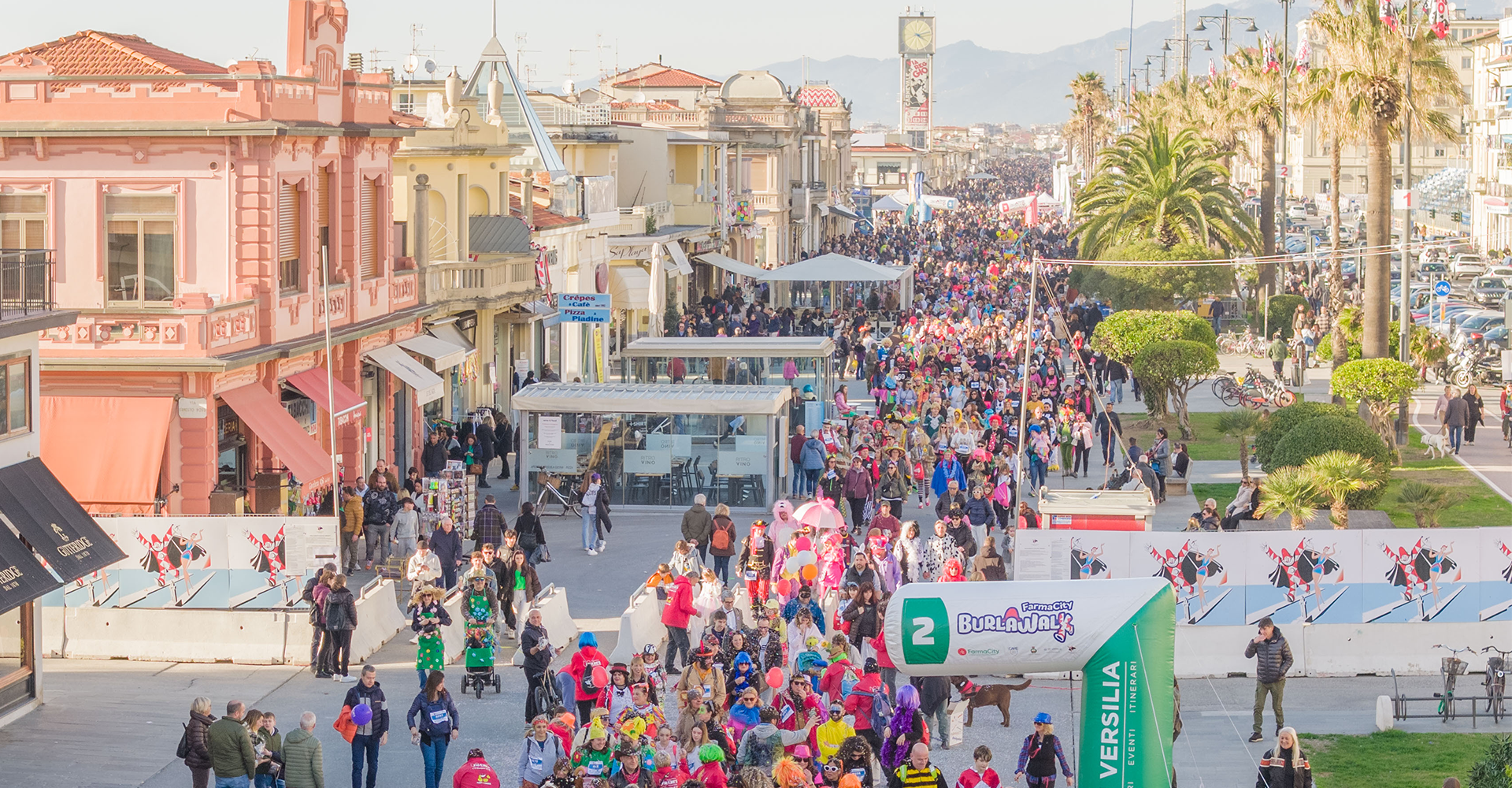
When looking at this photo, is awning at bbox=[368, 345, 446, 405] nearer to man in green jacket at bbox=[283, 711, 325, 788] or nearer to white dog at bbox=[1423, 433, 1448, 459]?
man in green jacket at bbox=[283, 711, 325, 788]

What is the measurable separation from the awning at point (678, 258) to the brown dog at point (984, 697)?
35.9 meters

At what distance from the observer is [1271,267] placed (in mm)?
56219

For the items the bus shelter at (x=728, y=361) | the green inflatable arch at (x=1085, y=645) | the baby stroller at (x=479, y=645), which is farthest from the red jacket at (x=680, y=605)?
the bus shelter at (x=728, y=361)

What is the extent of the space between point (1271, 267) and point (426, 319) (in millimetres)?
31702

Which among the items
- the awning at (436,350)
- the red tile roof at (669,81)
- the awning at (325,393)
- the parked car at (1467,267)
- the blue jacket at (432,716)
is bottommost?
the blue jacket at (432,716)

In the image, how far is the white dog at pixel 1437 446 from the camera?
3356 centimetres

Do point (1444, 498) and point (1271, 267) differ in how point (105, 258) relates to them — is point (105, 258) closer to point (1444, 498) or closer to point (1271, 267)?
point (1444, 498)

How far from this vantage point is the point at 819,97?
4259 inches

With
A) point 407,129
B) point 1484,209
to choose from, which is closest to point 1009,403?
point 407,129

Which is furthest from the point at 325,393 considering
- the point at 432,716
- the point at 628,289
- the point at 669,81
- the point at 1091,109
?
the point at 1091,109

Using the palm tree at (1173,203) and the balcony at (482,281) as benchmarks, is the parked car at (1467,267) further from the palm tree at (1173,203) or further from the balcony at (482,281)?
the balcony at (482,281)

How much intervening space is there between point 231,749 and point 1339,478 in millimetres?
15350

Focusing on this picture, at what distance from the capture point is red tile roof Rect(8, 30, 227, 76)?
81.0ft

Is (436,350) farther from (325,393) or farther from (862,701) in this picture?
(862,701)
